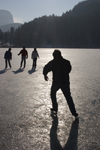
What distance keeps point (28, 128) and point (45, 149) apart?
2.63ft

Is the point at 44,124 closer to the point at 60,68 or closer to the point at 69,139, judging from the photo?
the point at 69,139

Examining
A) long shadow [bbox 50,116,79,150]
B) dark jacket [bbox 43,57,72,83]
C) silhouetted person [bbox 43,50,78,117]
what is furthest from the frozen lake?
dark jacket [bbox 43,57,72,83]

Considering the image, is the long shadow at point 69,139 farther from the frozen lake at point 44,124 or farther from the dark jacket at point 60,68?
the dark jacket at point 60,68

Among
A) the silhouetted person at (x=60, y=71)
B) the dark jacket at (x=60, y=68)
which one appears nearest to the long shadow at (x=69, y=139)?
the silhouetted person at (x=60, y=71)

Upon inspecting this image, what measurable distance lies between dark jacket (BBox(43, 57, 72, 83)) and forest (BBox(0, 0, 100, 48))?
12422cm

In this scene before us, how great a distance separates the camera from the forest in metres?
133

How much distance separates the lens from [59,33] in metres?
141

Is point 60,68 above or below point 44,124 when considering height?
above

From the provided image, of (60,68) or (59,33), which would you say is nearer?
(60,68)

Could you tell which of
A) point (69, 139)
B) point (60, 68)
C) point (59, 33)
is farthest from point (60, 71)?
point (59, 33)

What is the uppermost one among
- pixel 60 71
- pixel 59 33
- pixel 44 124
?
pixel 59 33

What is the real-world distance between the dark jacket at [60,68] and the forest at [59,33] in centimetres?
12422

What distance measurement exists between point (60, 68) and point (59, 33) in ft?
469

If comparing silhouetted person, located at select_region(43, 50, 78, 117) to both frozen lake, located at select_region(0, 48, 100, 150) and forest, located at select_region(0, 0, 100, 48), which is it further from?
forest, located at select_region(0, 0, 100, 48)
